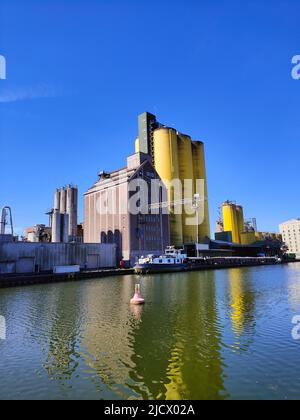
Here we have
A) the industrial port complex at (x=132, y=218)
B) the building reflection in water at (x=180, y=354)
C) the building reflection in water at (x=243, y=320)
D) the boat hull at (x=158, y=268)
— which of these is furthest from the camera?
the boat hull at (x=158, y=268)

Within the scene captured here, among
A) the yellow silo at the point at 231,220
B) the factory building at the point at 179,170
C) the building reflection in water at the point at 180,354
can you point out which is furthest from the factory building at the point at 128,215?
the yellow silo at the point at 231,220

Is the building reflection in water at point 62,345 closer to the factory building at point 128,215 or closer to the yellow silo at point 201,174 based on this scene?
the factory building at point 128,215

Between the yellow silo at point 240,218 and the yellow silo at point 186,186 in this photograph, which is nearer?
the yellow silo at point 186,186

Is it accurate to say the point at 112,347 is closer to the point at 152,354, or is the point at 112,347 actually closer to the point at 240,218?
the point at 152,354

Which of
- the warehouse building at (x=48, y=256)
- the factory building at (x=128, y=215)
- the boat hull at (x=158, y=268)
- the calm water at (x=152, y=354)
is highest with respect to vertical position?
the factory building at (x=128, y=215)

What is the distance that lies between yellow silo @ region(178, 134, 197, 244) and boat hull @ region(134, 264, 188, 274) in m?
37.6

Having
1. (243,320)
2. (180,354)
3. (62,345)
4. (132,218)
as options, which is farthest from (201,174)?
(180,354)

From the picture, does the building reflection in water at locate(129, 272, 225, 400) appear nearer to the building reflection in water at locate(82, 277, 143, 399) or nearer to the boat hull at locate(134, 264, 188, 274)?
the building reflection in water at locate(82, 277, 143, 399)

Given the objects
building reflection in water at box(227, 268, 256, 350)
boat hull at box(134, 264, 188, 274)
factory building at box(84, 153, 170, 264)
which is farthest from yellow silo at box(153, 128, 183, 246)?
building reflection in water at box(227, 268, 256, 350)

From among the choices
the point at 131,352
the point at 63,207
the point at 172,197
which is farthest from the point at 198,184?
the point at 131,352

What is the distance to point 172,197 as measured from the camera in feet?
395

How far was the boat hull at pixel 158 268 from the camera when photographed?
7713 cm
